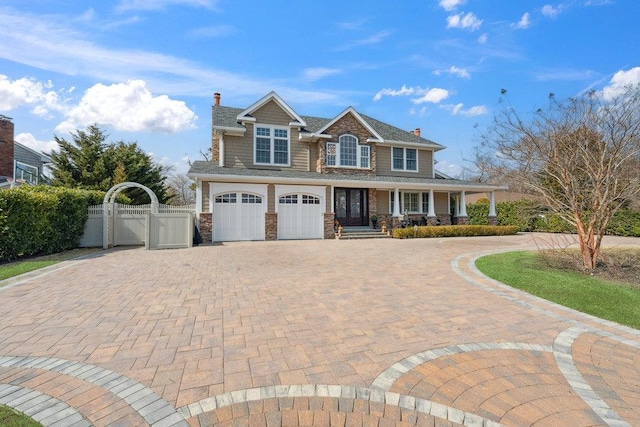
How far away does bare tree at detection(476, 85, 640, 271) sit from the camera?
7656 millimetres

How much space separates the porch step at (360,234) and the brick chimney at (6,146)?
83.0 feet

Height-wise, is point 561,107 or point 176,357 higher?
point 561,107

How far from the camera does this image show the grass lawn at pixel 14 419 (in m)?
2.34

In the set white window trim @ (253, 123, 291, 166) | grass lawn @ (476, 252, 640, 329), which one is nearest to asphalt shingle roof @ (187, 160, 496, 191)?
white window trim @ (253, 123, 291, 166)

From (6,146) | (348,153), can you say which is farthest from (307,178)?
(6,146)

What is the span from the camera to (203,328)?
429 cm

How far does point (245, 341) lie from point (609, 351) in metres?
4.54

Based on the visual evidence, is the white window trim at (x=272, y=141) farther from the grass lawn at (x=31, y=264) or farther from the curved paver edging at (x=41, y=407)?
the curved paver edging at (x=41, y=407)

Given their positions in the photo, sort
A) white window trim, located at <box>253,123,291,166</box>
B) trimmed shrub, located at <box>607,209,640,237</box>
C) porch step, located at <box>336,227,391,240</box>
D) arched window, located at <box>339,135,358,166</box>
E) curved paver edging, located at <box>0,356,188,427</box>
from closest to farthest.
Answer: curved paver edging, located at <box>0,356,188,427</box>
porch step, located at <box>336,227,391,240</box>
white window trim, located at <box>253,123,291,166</box>
trimmed shrub, located at <box>607,209,640,237</box>
arched window, located at <box>339,135,358,166</box>

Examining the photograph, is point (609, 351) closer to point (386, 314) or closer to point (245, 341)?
point (386, 314)

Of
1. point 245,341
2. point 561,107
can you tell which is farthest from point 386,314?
point 561,107

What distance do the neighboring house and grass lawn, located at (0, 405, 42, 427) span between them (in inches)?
995

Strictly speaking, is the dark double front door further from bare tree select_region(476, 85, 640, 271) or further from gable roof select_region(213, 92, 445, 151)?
bare tree select_region(476, 85, 640, 271)

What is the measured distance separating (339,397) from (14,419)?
2625mm
